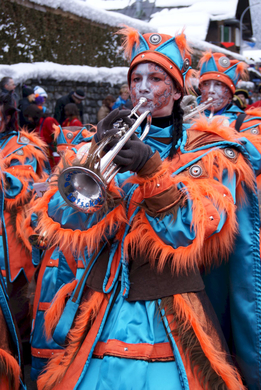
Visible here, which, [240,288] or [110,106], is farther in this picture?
[110,106]

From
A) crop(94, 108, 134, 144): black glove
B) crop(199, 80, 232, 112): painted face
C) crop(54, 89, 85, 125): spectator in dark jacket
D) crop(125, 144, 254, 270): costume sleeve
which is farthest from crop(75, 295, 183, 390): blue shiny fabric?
crop(54, 89, 85, 125): spectator in dark jacket

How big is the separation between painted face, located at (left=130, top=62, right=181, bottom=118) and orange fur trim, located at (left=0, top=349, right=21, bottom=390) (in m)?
1.34

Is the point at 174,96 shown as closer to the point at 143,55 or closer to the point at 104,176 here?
the point at 143,55

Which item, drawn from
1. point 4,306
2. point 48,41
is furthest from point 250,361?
point 48,41

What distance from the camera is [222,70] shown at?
4.26 meters

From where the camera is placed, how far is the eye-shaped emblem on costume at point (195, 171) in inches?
74.3

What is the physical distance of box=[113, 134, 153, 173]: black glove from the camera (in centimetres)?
159

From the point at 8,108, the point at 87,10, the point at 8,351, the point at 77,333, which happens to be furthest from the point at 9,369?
the point at 87,10

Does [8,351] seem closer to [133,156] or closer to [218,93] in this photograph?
[133,156]

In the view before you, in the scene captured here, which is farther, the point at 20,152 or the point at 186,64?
the point at 20,152

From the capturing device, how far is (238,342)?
212 cm

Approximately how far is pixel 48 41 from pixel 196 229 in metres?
9.69

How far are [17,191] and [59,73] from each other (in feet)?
21.2

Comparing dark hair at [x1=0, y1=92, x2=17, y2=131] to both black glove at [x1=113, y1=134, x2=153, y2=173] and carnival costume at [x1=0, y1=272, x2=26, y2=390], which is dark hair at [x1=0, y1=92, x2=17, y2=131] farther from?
black glove at [x1=113, y1=134, x2=153, y2=173]
